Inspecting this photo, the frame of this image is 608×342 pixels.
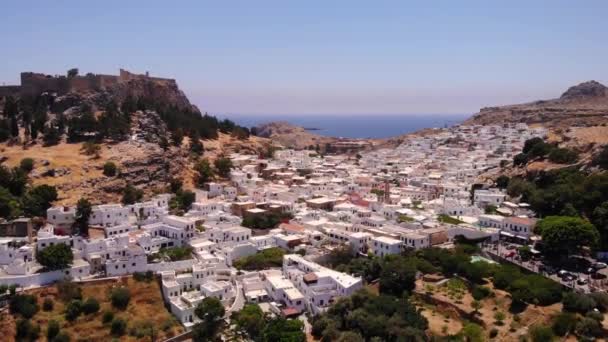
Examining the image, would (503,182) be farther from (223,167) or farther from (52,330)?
(52,330)

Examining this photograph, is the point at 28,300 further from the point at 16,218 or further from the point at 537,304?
the point at 537,304

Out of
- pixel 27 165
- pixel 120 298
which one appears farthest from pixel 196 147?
pixel 120 298

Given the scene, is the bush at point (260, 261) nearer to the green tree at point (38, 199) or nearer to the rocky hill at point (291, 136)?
the green tree at point (38, 199)

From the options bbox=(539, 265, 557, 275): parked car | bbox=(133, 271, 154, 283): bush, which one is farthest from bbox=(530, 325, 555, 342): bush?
bbox=(133, 271, 154, 283): bush

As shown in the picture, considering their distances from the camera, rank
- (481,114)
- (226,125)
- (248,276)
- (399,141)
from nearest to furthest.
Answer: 1. (248,276)
2. (226,125)
3. (399,141)
4. (481,114)

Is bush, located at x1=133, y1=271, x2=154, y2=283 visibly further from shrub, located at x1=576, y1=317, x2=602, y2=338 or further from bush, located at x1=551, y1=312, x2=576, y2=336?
shrub, located at x1=576, y1=317, x2=602, y2=338

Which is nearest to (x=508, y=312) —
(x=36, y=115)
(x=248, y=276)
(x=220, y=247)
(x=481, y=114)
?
(x=248, y=276)

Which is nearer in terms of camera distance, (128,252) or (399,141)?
(128,252)

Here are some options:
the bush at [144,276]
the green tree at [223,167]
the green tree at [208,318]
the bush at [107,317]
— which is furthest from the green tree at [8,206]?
the green tree at [223,167]
